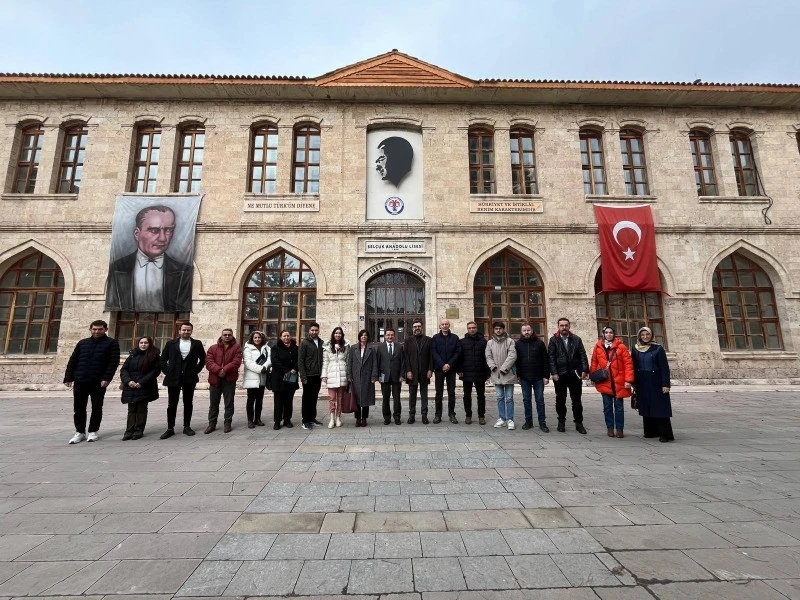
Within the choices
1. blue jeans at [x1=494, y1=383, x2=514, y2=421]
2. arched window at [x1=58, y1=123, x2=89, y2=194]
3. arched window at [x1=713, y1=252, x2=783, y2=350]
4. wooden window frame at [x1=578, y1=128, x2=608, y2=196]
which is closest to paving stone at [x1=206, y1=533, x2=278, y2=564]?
blue jeans at [x1=494, y1=383, x2=514, y2=421]

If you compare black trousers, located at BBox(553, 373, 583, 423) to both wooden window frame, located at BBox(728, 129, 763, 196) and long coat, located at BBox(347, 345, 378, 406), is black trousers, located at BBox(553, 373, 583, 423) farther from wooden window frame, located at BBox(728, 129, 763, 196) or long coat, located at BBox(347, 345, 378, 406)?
wooden window frame, located at BBox(728, 129, 763, 196)

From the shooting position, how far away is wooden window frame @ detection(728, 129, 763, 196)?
13906 mm

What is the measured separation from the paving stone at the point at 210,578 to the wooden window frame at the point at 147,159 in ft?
45.7

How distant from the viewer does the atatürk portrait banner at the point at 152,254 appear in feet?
40.0

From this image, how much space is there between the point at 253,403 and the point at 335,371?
1779 mm

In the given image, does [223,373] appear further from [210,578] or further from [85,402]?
[210,578]

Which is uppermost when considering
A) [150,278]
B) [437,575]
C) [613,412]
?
[150,278]

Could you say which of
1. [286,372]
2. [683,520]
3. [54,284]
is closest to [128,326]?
[54,284]

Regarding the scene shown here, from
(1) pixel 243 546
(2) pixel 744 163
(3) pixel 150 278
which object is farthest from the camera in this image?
(2) pixel 744 163

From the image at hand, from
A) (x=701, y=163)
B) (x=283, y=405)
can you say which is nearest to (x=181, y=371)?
(x=283, y=405)

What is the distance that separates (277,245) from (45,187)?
8.19m

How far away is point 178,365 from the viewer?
677cm

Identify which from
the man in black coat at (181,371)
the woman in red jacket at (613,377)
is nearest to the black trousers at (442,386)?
the woman in red jacket at (613,377)

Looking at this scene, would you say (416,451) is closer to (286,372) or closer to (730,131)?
(286,372)
